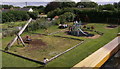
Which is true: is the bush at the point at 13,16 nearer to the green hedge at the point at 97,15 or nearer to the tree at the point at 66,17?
the tree at the point at 66,17

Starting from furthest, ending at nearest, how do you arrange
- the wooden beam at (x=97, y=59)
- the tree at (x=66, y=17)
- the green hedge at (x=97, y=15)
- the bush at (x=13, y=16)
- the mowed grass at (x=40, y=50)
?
the bush at (x=13, y=16), the green hedge at (x=97, y=15), the tree at (x=66, y=17), the mowed grass at (x=40, y=50), the wooden beam at (x=97, y=59)

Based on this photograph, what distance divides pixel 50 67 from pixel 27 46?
4.50 meters

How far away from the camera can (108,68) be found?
255 centimetres

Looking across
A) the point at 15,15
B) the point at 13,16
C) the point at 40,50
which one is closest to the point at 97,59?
the point at 40,50

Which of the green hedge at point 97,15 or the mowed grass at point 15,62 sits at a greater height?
the green hedge at point 97,15

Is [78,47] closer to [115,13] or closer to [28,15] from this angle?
[115,13]

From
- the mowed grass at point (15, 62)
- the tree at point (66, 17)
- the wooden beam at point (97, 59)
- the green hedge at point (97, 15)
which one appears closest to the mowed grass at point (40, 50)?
the mowed grass at point (15, 62)

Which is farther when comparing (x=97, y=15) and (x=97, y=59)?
(x=97, y=15)

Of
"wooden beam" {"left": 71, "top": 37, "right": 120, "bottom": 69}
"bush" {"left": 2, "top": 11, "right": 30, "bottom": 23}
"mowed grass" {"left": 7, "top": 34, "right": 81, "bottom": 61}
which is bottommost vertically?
"mowed grass" {"left": 7, "top": 34, "right": 81, "bottom": 61}

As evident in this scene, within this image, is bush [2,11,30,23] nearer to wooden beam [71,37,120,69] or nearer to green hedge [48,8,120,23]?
green hedge [48,8,120,23]

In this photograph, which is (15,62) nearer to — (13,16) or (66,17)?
(66,17)

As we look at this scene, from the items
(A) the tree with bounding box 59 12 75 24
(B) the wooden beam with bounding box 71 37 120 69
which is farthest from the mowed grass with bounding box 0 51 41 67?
(A) the tree with bounding box 59 12 75 24

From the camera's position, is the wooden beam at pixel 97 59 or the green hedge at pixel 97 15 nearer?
the wooden beam at pixel 97 59

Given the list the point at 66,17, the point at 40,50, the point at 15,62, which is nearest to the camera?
the point at 15,62
